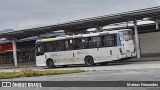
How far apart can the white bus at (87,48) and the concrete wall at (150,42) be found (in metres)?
9.13

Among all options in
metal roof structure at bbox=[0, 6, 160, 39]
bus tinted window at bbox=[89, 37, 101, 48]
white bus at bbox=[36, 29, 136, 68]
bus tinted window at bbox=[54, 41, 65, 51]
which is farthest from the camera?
metal roof structure at bbox=[0, 6, 160, 39]

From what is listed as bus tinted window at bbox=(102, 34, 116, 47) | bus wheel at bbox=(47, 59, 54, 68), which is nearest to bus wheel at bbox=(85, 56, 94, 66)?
bus tinted window at bbox=(102, 34, 116, 47)

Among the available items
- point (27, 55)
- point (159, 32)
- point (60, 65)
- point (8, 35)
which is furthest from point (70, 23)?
point (27, 55)

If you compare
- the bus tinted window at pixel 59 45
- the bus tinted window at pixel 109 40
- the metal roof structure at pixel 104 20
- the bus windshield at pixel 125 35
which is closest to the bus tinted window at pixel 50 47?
the bus tinted window at pixel 59 45

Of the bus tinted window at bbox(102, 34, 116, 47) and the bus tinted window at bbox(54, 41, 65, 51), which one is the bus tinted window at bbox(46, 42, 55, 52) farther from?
the bus tinted window at bbox(102, 34, 116, 47)

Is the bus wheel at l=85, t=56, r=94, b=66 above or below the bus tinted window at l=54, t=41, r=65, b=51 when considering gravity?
below

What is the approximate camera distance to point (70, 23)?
147ft

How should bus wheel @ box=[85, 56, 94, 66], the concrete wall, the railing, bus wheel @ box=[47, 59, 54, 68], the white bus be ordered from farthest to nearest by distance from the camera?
the railing < the concrete wall < bus wheel @ box=[47, 59, 54, 68] < bus wheel @ box=[85, 56, 94, 66] < the white bus

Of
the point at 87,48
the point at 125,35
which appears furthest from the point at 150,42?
the point at 87,48

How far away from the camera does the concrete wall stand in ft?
145

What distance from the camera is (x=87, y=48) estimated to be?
120 feet

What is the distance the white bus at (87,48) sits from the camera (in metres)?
34.5

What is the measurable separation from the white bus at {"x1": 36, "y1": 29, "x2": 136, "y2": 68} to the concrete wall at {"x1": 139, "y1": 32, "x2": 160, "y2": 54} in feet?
30.0

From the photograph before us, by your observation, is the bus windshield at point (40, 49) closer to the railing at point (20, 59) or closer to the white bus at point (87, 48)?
the white bus at point (87, 48)
